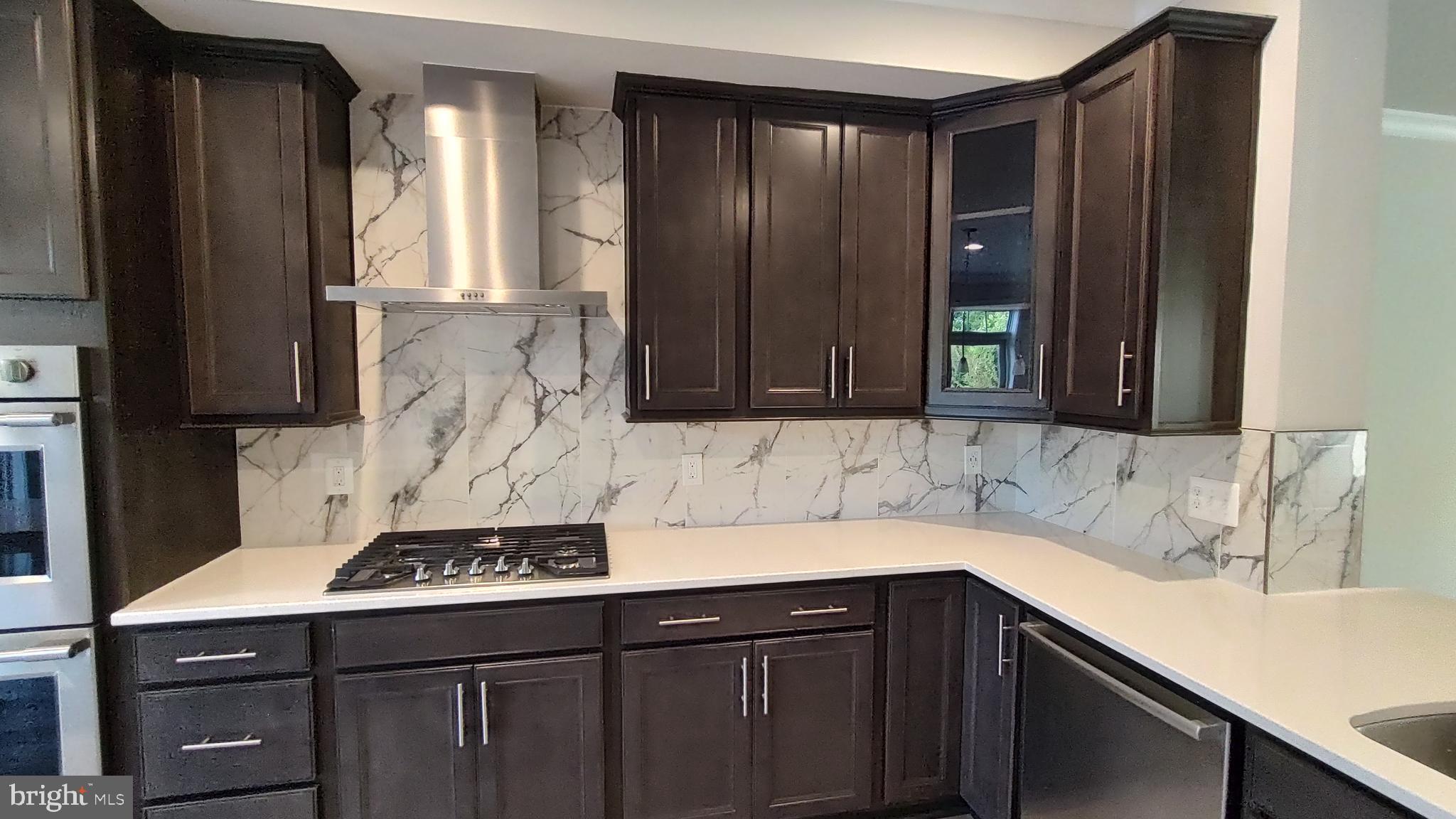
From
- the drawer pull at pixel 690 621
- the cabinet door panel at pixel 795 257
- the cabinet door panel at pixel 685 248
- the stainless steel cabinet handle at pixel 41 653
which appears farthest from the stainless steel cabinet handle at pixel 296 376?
the cabinet door panel at pixel 795 257

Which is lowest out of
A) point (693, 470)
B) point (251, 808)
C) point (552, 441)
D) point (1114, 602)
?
point (251, 808)

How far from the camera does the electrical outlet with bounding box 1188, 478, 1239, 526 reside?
1823 mm

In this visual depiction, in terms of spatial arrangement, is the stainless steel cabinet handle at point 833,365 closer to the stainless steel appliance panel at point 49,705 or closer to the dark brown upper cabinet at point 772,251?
the dark brown upper cabinet at point 772,251

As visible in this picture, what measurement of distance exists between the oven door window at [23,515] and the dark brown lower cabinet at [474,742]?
0.77m

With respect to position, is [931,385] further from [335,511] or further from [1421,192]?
[1421,192]

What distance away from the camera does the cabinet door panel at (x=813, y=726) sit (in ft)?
6.47

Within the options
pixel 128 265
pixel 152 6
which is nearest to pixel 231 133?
pixel 152 6

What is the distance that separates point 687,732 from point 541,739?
42 cm

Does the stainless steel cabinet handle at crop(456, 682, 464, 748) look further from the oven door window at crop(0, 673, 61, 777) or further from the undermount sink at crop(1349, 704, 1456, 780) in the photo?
the undermount sink at crop(1349, 704, 1456, 780)

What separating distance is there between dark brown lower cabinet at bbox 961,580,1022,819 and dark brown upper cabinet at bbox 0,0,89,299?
259 cm

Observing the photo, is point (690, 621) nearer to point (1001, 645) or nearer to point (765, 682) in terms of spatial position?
point (765, 682)

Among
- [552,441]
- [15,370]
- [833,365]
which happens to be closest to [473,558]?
[552,441]

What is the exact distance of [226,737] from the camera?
1681mm

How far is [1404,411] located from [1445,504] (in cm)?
49
